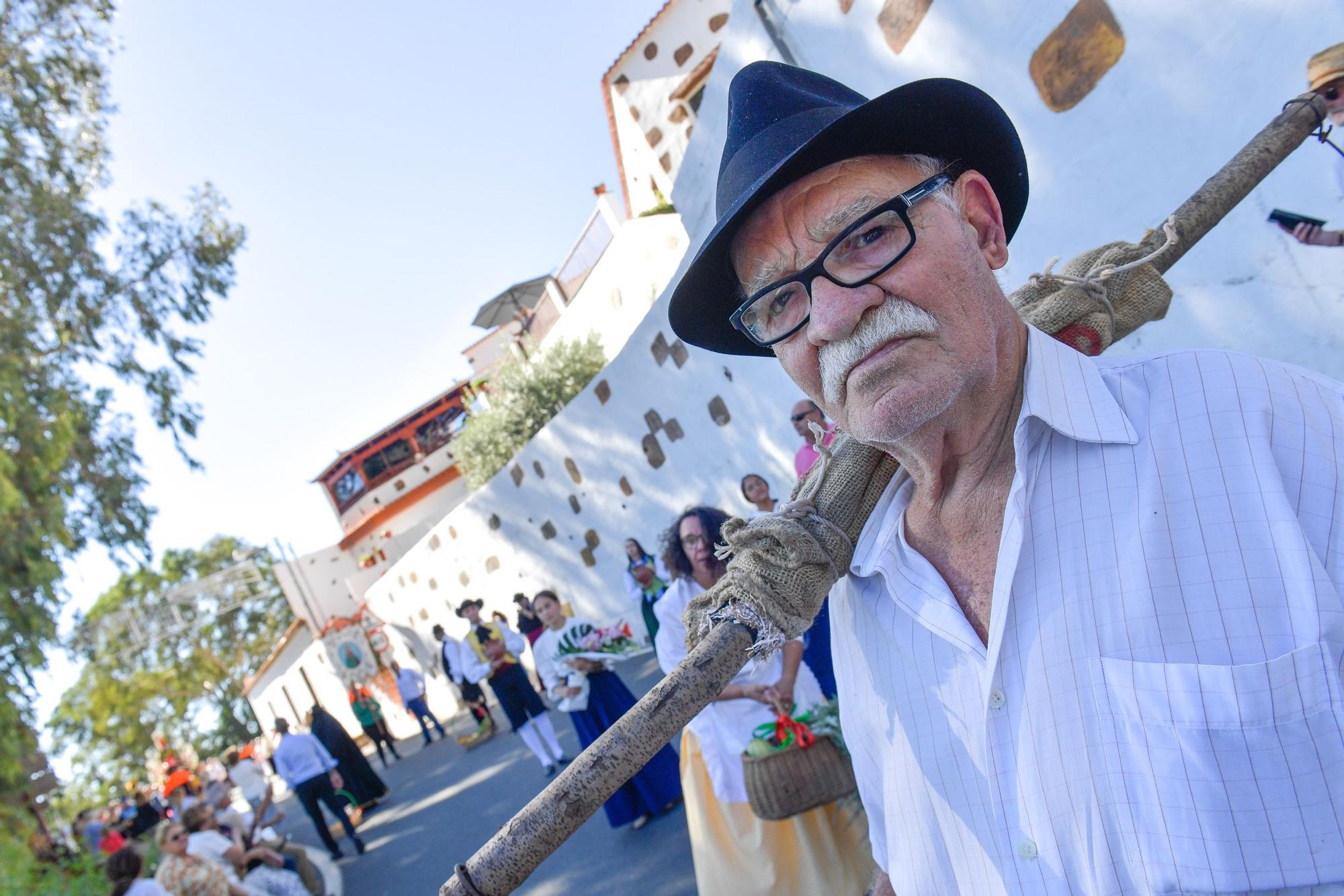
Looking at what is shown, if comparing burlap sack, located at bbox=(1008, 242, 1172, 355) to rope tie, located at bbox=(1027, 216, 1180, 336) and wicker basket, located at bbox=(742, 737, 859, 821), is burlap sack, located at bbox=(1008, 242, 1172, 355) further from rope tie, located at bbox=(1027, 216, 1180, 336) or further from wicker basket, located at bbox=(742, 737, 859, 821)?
wicker basket, located at bbox=(742, 737, 859, 821)

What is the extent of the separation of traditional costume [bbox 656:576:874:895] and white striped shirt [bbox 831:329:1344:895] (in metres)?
2.26

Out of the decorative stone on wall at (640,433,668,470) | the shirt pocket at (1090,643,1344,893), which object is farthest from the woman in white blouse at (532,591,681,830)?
the shirt pocket at (1090,643,1344,893)

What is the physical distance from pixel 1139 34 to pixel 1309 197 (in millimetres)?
1074

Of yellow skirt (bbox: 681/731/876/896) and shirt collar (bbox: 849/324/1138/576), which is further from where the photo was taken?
yellow skirt (bbox: 681/731/876/896)

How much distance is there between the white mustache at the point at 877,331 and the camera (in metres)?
1.35

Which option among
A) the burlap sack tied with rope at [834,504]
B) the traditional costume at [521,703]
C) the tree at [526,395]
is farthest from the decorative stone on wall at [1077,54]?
the tree at [526,395]

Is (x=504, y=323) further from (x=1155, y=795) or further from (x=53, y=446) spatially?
(x=1155, y=795)

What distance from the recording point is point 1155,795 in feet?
3.77

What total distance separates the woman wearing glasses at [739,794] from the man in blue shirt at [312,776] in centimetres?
671

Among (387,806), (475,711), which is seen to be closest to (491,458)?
(475,711)

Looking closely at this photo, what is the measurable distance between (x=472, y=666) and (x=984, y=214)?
10246mm

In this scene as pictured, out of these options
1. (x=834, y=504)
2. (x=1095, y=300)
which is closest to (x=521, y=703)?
(x=834, y=504)

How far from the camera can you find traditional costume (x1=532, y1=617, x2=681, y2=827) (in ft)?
21.9

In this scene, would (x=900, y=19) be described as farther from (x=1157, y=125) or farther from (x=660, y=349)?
(x=660, y=349)
